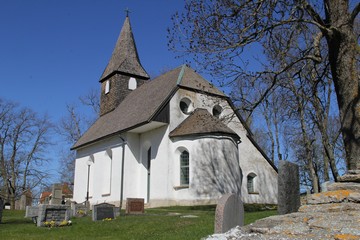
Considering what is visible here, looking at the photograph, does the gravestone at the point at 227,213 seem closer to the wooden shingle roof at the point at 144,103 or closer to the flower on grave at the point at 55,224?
the flower on grave at the point at 55,224

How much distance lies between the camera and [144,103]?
24.7 metres

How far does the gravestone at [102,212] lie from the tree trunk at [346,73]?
927cm

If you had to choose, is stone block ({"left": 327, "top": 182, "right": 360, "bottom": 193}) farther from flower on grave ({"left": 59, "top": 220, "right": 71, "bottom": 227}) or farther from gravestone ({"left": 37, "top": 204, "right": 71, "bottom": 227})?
gravestone ({"left": 37, "top": 204, "right": 71, "bottom": 227})

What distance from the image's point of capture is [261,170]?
24.3 meters

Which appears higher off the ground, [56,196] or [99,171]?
[99,171]

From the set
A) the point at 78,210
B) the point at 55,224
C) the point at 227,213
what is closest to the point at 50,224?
the point at 55,224

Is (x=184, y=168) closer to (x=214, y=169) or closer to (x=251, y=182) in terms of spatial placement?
(x=214, y=169)

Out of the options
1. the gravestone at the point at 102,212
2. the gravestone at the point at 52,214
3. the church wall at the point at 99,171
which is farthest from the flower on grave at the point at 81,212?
the church wall at the point at 99,171

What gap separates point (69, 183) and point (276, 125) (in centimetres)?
2771

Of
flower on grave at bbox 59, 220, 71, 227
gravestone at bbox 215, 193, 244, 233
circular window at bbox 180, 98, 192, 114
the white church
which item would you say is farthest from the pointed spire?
gravestone at bbox 215, 193, 244, 233

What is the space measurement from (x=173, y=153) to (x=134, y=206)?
217 inches

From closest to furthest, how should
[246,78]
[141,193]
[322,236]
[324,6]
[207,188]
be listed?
[322,236] < [324,6] < [246,78] < [207,188] < [141,193]

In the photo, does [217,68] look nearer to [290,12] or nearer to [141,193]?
[290,12]

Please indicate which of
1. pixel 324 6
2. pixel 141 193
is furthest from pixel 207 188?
pixel 324 6
